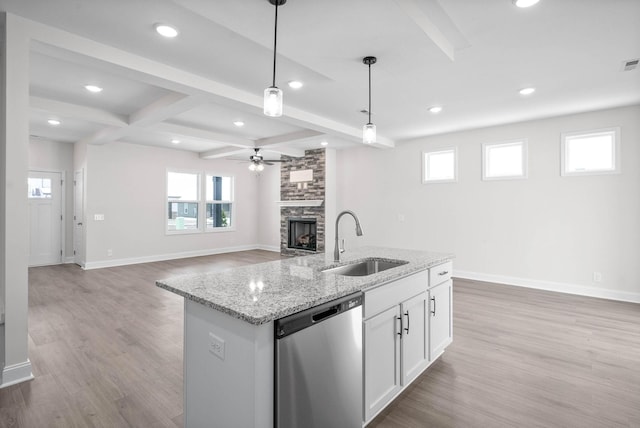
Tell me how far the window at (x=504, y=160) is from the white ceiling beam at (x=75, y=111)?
5.83 meters

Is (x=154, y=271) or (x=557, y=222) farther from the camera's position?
(x=154, y=271)

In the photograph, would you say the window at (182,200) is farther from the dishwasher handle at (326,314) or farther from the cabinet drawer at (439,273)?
the dishwasher handle at (326,314)

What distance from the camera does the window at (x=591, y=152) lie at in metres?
4.62

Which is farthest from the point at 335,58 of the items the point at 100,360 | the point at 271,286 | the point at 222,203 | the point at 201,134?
the point at 222,203

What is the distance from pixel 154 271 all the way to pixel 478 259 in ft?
19.5

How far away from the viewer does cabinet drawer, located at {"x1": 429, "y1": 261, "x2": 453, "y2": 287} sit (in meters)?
2.61

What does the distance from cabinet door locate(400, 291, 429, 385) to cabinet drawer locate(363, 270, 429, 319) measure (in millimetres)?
59

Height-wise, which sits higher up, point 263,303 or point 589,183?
point 589,183

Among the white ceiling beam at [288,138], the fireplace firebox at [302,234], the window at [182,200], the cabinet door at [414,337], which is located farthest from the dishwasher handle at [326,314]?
the window at [182,200]

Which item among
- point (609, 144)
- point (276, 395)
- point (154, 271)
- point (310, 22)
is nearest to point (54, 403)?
point (276, 395)

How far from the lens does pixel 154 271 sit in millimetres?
6465

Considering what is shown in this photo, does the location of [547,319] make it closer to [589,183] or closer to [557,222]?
[557,222]

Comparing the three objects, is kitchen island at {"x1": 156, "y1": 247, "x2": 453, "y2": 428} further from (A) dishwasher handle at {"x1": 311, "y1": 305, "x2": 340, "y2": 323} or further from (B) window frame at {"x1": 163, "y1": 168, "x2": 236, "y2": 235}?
(B) window frame at {"x1": 163, "y1": 168, "x2": 236, "y2": 235}

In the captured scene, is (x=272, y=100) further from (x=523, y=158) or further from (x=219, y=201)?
(x=219, y=201)
